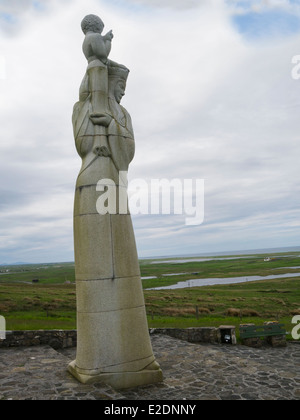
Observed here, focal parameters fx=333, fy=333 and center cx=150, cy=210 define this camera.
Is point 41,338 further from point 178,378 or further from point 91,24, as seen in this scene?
point 91,24

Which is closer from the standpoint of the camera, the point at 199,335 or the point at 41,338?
the point at 41,338

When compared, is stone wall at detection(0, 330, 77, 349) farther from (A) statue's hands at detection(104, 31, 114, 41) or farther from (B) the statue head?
(A) statue's hands at detection(104, 31, 114, 41)

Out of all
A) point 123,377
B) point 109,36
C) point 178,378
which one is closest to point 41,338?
point 123,377

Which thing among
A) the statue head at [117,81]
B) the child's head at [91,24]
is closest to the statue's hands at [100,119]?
the statue head at [117,81]

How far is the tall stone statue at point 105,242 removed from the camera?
7.82 metres

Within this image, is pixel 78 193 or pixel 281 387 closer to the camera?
pixel 281 387

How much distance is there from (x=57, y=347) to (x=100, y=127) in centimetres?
798

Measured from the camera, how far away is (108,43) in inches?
356

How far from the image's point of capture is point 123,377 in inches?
302

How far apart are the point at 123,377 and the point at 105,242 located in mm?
3144

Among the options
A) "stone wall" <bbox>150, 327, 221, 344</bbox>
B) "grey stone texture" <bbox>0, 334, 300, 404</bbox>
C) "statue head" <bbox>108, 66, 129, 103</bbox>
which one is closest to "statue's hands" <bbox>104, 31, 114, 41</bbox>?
"statue head" <bbox>108, 66, 129, 103</bbox>

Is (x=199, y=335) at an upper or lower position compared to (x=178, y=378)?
lower

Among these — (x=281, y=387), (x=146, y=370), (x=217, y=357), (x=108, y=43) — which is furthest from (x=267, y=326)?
(x=108, y=43)
